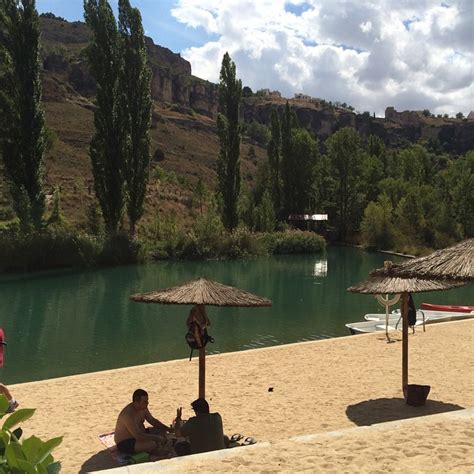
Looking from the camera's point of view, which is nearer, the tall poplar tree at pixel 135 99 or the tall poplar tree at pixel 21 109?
the tall poplar tree at pixel 21 109

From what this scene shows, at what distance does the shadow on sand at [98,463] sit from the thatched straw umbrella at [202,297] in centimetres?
154

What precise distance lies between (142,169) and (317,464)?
3094cm

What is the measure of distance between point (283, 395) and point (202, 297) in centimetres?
268

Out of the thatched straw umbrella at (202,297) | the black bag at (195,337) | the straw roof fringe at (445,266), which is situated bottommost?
the black bag at (195,337)

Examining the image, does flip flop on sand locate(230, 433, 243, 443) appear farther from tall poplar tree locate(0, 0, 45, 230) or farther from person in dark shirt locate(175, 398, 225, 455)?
tall poplar tree locate(0, 0, 45, 230)

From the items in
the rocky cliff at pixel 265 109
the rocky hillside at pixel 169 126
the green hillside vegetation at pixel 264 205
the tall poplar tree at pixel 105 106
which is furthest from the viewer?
the rocky cliff at pixel 265 109

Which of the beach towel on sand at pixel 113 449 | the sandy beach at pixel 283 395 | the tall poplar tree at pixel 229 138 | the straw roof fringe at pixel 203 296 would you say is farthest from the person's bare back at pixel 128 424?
the tall poplar tree at pixel 229 138

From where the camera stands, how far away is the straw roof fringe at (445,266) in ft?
23.8

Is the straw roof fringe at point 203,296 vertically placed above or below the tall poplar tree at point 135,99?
below

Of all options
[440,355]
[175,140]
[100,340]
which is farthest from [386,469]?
[175,140]

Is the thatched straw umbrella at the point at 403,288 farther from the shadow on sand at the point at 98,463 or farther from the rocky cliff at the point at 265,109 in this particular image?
the rocky cliff at the point at 265,109

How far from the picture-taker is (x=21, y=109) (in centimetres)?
2980

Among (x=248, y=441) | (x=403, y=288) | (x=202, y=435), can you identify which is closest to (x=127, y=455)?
(x=202, y=435)

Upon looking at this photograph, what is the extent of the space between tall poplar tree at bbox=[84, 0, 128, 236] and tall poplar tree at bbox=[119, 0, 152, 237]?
1.11 m
